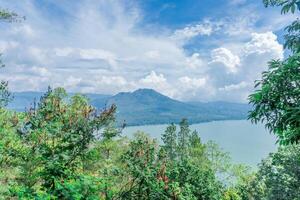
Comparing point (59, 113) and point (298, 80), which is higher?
point (298, 80)

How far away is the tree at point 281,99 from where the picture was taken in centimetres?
423

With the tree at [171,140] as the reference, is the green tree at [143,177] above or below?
above

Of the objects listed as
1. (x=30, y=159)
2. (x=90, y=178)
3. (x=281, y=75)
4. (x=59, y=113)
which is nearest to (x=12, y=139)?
(x=30, y=159)

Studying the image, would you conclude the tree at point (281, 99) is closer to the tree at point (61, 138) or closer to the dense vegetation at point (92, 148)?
the dense vegetation at point (92, 148)

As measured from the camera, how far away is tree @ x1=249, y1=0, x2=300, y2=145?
423cm

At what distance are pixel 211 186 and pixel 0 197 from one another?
454 inches

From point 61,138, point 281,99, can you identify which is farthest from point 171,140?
point 281,99

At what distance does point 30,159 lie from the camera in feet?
26.9

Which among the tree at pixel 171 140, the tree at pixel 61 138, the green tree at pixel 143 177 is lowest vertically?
the tree at pixel 171 140

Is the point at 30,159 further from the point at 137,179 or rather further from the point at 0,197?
the point at 137,179

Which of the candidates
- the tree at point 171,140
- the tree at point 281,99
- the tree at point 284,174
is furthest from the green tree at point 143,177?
the tree at point 171,140

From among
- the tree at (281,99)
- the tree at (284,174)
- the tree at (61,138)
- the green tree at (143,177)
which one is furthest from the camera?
the tree at (284,174)

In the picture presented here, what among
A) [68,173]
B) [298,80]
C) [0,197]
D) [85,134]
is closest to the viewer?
[298,80]

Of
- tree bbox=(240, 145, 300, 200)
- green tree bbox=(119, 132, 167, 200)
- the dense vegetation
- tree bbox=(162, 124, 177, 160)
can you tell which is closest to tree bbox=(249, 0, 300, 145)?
the dense vegetation
